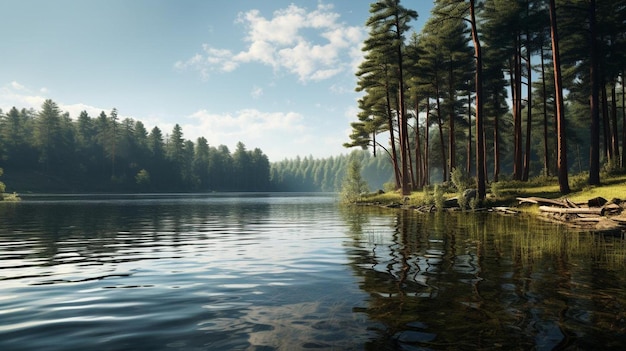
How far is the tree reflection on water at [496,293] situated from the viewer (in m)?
4.63

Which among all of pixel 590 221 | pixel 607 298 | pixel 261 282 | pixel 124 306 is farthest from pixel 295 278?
pixel 590 221

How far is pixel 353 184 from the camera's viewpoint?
153ft

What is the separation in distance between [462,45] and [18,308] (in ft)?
137

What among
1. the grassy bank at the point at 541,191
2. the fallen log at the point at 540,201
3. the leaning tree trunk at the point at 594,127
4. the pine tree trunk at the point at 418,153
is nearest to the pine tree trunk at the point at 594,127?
the leaning tree trunk at the point at 594,127

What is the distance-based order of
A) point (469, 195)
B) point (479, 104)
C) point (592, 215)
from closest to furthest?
point (592, 215), point (479, 104), point (469, 195)

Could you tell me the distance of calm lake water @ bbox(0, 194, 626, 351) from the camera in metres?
4.73

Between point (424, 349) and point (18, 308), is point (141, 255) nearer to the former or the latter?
point (18, 308)

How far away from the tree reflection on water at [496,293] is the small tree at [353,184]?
108 feet

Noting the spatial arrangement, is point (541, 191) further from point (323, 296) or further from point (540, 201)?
point (323, 296)

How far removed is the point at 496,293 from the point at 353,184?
39933mm

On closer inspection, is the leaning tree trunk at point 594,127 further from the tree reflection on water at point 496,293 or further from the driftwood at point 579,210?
the tree reflection on water at point 496,293

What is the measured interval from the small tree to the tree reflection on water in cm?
3287

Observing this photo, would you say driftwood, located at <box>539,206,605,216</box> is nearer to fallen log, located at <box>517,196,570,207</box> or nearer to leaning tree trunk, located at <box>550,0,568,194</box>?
fallen log, located at <box>517,196,570,207</box>

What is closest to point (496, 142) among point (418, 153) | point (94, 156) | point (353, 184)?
point (418, 153)
